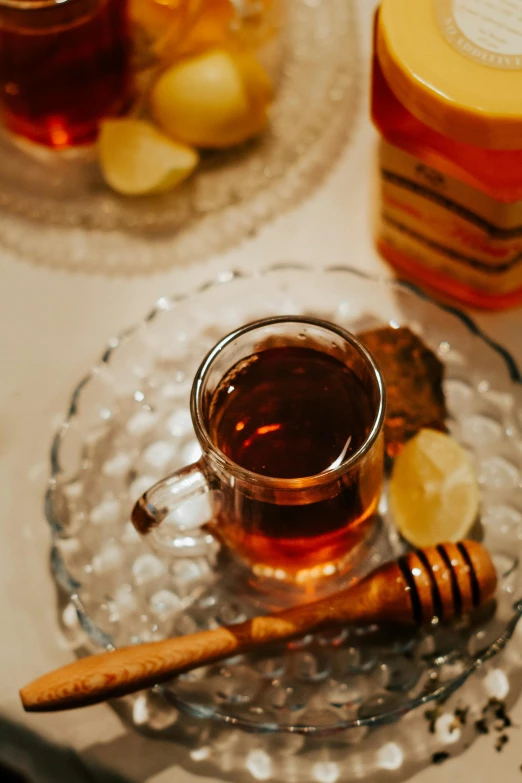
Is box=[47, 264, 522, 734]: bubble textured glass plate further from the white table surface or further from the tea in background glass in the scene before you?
the tea in background glass

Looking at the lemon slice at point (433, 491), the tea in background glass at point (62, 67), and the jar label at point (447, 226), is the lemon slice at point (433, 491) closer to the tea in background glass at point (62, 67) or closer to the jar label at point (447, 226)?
the jar label at point (447, 226)

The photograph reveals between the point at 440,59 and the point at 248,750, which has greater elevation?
the point at 440,59

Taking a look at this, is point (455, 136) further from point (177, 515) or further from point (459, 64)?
point (177, 515)

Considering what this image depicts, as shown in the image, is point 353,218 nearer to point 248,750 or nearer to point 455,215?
point 455,215

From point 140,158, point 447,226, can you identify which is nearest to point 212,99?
point 140,158

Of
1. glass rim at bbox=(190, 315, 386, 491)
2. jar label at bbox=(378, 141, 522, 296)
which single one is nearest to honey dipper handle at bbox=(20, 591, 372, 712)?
glass rim at bbox=(190, 315, 386, 491)

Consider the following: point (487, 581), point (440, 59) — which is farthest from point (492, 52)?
point (487, 581)
